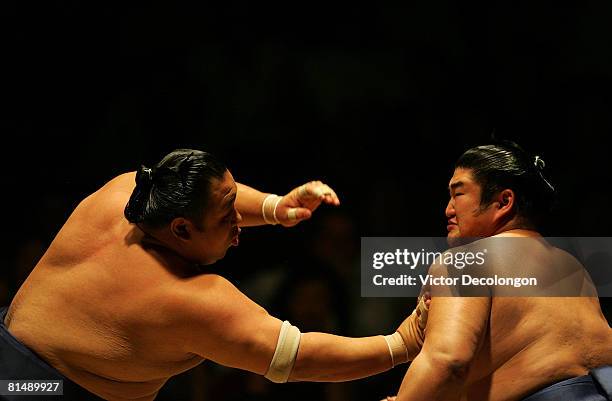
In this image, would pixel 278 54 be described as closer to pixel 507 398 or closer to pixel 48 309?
pixel 48 309

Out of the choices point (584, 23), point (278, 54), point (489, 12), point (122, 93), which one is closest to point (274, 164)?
point (278, 54)

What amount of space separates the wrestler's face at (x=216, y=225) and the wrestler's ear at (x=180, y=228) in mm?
17

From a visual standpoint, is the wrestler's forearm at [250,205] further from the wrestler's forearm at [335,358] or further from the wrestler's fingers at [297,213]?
the wrestler's forearm at [335,358]

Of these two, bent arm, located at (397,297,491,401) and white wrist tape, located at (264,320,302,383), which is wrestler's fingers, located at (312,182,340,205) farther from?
bent arm, located at (397,297,491,401)

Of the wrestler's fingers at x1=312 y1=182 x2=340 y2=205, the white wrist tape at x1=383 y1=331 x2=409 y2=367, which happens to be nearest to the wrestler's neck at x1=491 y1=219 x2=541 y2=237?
the white wrist tape at x1=383 y1=331 x2=409 y2=367

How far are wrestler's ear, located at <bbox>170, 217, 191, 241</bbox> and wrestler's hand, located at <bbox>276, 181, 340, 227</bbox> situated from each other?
1.58 feet

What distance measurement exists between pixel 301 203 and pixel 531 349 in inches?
33.4

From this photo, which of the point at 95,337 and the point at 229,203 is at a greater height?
the point at 229,203

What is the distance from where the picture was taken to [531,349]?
1923 mm

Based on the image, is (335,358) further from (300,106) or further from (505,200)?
(300,106)

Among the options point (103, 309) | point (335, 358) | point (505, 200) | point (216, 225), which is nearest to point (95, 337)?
point (103, 309)

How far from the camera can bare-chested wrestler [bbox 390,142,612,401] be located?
6.10 ft

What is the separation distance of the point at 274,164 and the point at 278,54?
1.20 ft

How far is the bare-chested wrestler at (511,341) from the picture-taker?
1859 mm
